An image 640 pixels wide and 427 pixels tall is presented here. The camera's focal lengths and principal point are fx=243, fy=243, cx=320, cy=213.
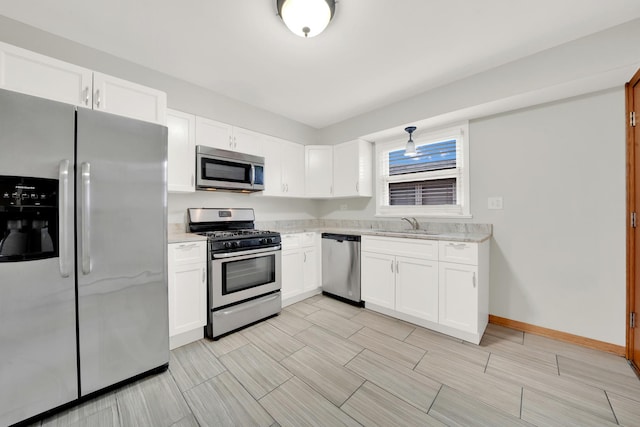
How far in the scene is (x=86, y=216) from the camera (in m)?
1.52

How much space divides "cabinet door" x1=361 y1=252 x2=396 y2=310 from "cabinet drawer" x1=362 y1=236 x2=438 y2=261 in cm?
8

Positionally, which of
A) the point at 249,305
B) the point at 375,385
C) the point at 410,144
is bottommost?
the point at 375,385

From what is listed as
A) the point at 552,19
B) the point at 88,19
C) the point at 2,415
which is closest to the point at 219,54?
the point at 88,19

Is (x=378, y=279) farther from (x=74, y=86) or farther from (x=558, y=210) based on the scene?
(x=74, y=86)

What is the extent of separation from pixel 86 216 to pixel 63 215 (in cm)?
10

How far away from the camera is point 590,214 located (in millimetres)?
2143

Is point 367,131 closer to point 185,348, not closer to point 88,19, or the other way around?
point 88,19

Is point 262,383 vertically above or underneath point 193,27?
underneath

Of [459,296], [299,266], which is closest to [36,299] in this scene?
[299,266]

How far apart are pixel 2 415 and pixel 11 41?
2.42 m

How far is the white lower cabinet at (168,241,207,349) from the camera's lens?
6.98 ft

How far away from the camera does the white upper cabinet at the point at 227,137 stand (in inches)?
106

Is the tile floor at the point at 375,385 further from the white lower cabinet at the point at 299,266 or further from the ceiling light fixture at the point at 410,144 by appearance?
the ceiling light fixture at the point at 410,144

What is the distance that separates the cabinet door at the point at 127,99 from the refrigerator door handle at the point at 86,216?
2.21ft
